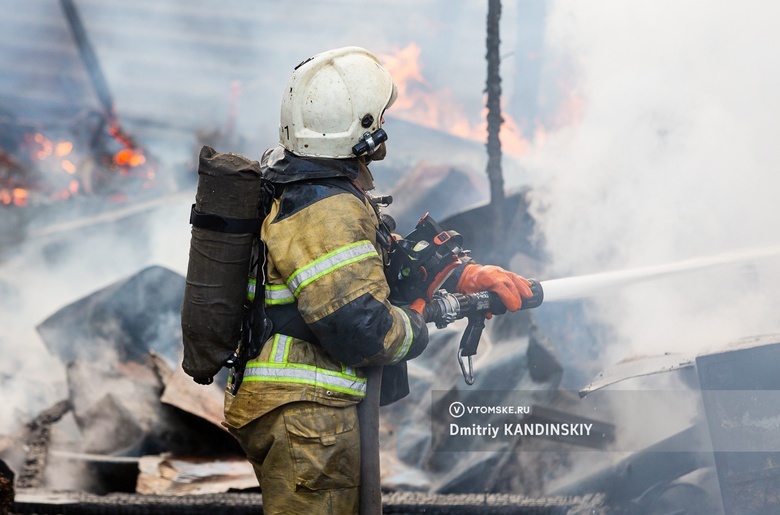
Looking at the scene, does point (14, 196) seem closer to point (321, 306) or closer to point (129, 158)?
point (129, 158)

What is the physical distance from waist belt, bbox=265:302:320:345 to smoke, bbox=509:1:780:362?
102 inches

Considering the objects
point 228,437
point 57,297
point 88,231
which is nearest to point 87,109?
point 88,231

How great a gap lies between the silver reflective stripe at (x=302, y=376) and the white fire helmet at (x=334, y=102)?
768 mm

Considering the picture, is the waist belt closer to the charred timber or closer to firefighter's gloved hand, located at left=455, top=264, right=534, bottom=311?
firefighter's gloved hand, located at left=455, top=264, right=534, bottom=311

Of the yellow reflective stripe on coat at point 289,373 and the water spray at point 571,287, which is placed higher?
the water spray at point 571,287

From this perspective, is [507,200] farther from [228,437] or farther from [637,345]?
[228,437]

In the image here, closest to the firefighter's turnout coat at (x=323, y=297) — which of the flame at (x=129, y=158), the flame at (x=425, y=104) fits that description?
the flame at (x=425, y=104)

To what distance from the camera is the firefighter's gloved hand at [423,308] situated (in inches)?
130

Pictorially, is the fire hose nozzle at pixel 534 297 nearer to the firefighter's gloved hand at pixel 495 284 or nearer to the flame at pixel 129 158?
the firefighter's gloved hand at pixel 495 284

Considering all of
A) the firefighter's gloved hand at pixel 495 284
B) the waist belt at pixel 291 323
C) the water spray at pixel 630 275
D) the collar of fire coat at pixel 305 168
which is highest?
the water spray at pixel 630 275

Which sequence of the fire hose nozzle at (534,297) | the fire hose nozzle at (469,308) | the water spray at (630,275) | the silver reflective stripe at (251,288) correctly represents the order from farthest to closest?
the water spray at (630,275) → the fire hose nozzle at (534,297) → the fire hose nozzle at (469,308) → the silver reflective stripe at (251,288)

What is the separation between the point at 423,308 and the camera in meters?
3.33

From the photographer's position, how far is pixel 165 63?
241 inches

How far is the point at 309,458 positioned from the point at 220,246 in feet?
2.60
